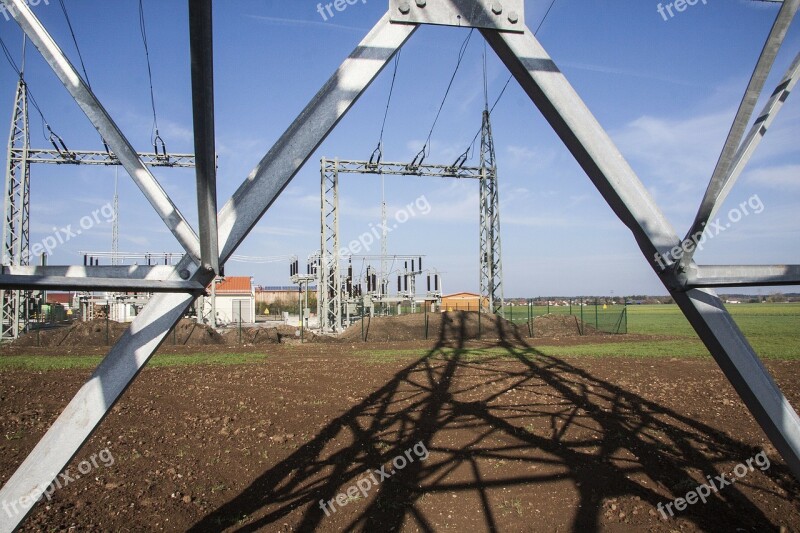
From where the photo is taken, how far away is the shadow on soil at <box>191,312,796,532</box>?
5406 millimetres

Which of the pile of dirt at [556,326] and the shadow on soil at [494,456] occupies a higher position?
the shadow on soil at [494,456]

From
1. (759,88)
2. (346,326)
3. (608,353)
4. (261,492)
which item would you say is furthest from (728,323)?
(346,326)

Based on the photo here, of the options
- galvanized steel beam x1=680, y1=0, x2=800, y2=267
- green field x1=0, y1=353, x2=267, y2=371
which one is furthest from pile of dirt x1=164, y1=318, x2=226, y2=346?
galvanized steel beam x1=680, y1=0, x2=800, y2=267

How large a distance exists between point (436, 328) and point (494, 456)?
19659 mm

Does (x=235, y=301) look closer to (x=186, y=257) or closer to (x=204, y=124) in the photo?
(x=186, y=257)

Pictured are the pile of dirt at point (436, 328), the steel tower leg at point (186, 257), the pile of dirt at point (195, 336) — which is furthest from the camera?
the pile of dirt at point (436, 328)

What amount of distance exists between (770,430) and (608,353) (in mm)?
18367

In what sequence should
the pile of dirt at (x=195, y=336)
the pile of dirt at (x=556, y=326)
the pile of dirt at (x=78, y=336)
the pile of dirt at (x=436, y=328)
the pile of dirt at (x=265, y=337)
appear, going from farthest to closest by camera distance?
1. the pile of dirt at (x=556, y=326)
2. the pile of dirt at (x=436, y=328)
3. the pile of dirt at (x=265, y=337)
4. the pile of dirt at (x=195, y=336)
5. the pile of dirt at (x=78, y=336)

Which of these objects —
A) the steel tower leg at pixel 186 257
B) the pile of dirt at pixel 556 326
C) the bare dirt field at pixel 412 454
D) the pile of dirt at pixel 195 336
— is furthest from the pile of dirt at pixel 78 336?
the steel tower leg at pixel 186 257

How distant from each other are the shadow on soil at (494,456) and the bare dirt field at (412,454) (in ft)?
0.09

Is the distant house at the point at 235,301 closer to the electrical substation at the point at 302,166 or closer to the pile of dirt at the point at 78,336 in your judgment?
the pile of dirt at the point at 78,336

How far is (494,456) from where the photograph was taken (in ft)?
22.7

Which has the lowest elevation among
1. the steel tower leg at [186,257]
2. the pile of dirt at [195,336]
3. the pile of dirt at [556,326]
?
the pile of dirt at [556,326]

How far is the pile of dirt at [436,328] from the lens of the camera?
84.3 feet
